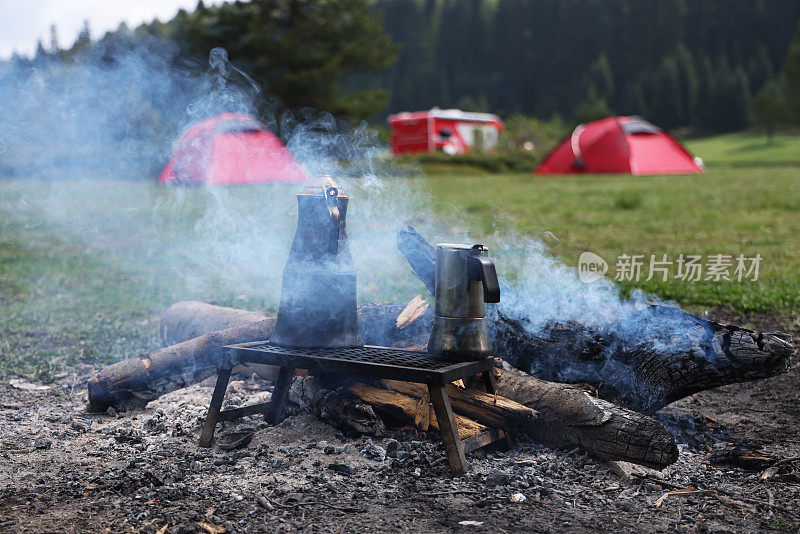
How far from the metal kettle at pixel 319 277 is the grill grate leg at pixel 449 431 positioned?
2.10ft

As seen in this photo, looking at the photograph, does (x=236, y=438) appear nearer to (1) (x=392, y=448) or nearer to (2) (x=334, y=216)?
(1) (x=392, y=448)

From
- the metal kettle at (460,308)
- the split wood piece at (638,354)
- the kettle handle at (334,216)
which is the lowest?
the split wood piece at (638,354)

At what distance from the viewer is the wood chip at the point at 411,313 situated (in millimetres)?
3898

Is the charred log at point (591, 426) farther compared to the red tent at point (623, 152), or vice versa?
the red tent at point (623, 152)

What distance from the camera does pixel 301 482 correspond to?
282 centimetres

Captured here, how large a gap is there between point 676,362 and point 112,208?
40.6 feet

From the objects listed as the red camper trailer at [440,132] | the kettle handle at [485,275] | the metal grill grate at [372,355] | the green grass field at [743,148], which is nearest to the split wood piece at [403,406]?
the metal grill grate at [372,355]

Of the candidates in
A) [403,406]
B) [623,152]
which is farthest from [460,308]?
[623,152]

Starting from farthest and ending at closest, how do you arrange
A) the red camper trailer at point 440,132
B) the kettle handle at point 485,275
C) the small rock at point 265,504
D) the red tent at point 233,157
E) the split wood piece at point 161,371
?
the red camper trailer at point 440,132 → the red tent at point 233,157 → the split wood piece at point 161,371 → the kettle handle at point 485,275 → the small rock at point 265,504

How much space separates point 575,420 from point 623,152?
19137 millimetres

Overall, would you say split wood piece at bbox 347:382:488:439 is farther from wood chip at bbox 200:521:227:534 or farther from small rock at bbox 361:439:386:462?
wood chip at bbox 200:521:227:534

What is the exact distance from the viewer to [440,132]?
1415 inches

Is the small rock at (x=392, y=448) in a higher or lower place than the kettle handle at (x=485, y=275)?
lower

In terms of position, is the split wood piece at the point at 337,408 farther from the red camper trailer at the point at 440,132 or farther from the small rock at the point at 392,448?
the red camper trailer at the point at 440,132
